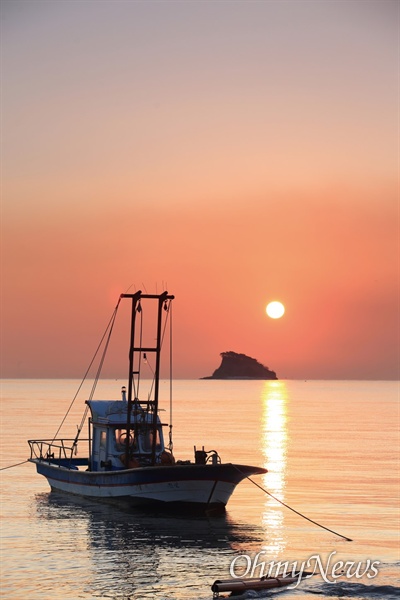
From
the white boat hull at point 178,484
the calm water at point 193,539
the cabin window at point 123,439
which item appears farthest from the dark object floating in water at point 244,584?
the cabin window at point 123,439

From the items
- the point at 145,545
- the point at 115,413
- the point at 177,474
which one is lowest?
the point at 145,545

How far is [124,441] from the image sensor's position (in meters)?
44.7

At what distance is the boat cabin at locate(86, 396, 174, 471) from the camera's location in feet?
143

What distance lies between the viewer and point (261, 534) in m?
38.7

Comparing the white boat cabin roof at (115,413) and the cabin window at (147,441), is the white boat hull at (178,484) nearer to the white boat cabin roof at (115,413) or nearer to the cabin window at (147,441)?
the cabin window at (147,441)

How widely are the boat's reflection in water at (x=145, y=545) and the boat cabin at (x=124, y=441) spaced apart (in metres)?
2.07

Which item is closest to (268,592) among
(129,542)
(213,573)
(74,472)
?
(213,573)

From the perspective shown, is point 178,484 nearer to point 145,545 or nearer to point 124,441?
point 124,441

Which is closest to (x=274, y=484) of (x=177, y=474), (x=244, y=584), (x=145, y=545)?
(x=177, y=474)

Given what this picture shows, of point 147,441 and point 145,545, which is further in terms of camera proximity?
point 147,441

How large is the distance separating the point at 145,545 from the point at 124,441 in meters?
9.98

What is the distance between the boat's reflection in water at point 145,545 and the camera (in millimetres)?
29484

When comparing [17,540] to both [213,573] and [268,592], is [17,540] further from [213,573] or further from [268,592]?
[268,592]

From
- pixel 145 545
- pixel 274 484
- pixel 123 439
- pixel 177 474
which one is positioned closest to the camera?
pixel 145 545
